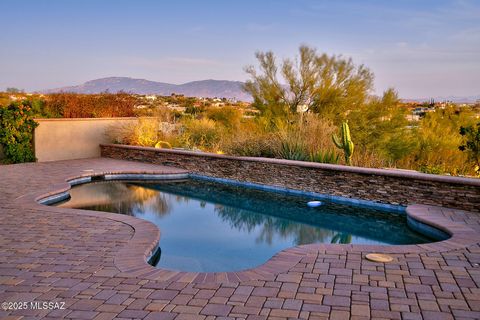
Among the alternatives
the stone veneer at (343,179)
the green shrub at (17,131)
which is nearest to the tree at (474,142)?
the stone veneer at (343,179)

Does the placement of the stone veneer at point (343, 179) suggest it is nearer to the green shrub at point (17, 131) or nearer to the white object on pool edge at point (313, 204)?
the white object on pool edge at point (313, 204)

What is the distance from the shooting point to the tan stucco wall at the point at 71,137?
43.7 feet

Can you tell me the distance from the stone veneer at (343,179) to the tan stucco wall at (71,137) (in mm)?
3587

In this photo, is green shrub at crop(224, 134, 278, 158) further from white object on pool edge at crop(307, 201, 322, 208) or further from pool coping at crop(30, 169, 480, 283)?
pool coping at crop(30, 169, 480, 283)

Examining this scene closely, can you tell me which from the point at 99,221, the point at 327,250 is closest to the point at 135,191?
the point at 99,221

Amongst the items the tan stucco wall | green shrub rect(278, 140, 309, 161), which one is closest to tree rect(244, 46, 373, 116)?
the tan stucco wall

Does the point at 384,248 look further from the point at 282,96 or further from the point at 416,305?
the point at 282,96

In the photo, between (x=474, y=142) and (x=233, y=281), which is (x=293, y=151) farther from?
(x=233, y=281)

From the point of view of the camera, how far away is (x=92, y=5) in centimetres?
1934

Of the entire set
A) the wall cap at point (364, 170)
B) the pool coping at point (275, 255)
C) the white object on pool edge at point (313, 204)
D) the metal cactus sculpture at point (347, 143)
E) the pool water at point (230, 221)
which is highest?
the metal cactus sculpture at point (347, 143)

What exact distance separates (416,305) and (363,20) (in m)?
16.2

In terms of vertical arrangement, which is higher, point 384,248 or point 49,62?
point 49,62

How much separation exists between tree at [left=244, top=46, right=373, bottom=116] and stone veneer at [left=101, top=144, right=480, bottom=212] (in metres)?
5.74

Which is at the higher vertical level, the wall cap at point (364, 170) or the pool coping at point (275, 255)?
the wall cap at point (364, 170)
